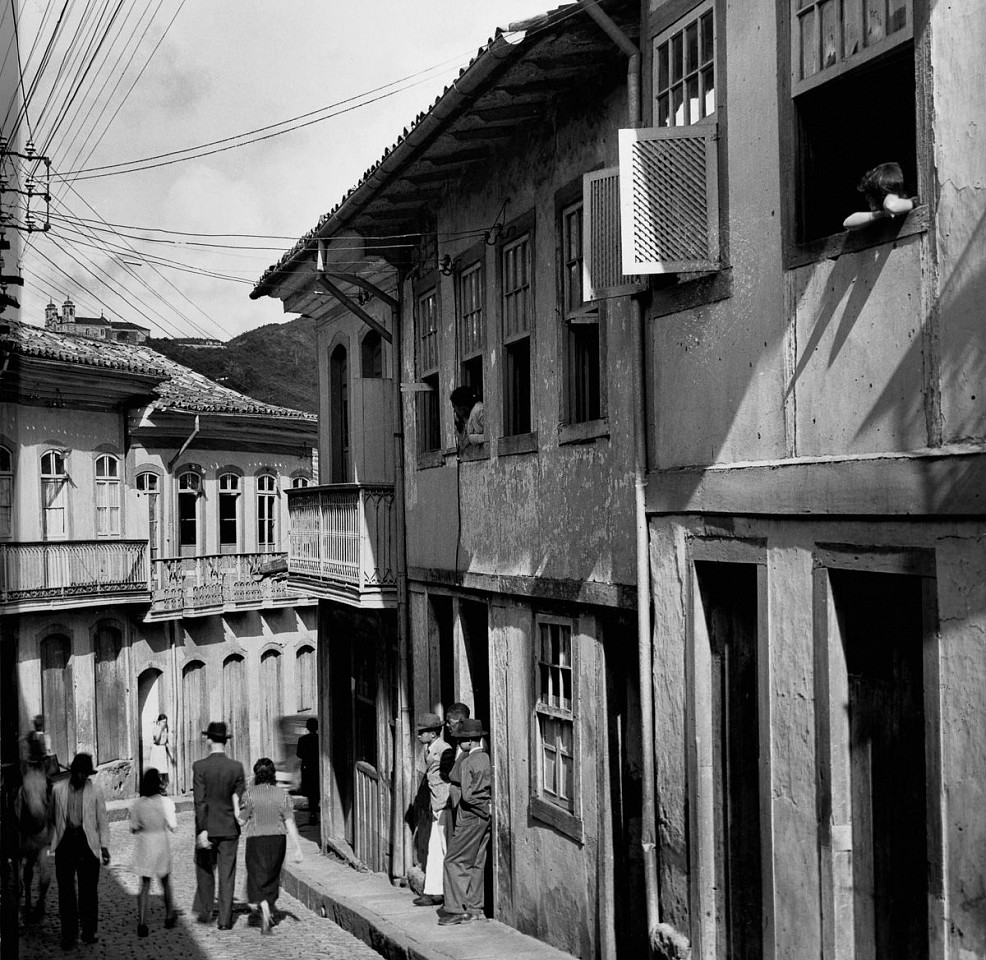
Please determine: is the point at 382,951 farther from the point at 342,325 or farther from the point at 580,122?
the point at 342,325

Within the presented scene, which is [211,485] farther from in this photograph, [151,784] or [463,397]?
[151,784]

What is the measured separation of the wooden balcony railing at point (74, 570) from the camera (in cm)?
2664

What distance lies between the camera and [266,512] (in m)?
35.4

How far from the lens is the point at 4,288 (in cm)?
1228

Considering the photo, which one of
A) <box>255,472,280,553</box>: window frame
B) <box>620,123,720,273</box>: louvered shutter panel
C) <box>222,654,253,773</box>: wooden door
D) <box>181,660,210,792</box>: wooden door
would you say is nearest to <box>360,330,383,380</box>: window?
<box>620,123,720,273</box>: louvered shutter panel

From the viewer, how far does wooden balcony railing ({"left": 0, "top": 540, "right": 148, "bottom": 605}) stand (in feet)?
87.4

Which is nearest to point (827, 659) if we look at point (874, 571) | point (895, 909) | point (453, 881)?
point (874, 571)

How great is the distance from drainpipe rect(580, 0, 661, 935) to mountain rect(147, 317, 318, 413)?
114 feet

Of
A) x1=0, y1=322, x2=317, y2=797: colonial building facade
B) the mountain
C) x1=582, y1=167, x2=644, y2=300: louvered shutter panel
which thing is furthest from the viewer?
the mountain

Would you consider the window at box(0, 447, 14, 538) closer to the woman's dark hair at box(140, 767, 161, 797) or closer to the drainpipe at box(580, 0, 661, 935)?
the woman's dark hair at box(140, 767, 161, 797)

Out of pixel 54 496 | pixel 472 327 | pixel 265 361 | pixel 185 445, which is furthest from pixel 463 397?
pixel 265 361

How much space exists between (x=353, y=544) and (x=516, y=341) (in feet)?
14.0

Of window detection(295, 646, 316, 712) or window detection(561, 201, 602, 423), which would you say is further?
window detection(295, 646, 316, 712)

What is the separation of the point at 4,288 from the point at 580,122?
5.43 m
